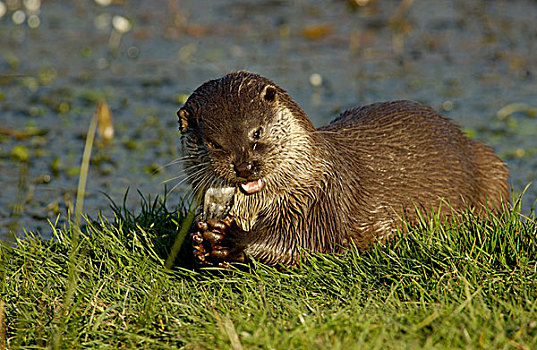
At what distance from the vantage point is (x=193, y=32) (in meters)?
10.3

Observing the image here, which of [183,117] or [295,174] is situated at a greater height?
[183,117]

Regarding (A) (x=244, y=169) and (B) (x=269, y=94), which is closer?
(A) (x=244, y=169)

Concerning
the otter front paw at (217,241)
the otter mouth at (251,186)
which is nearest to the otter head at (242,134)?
the otter mouth at (251,186)

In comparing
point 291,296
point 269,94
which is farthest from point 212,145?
point 291,296

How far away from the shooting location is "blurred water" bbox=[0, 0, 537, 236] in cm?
685

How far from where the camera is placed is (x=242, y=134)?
154 inches

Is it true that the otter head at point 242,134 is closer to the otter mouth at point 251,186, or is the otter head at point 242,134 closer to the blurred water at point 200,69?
the otter mouth at point 251,186

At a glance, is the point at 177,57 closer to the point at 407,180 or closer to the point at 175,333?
the point at 407,180

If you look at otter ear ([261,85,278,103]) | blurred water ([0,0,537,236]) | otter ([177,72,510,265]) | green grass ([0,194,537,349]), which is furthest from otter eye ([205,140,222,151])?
blurred water ([0,0,537,236])

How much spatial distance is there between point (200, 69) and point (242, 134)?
533 cm

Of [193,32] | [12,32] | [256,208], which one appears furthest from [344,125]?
[12,32]

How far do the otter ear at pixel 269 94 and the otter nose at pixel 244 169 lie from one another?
1.26 feet

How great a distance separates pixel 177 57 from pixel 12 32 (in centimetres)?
236

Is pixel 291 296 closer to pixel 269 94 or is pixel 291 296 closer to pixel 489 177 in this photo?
pixel 269 94
